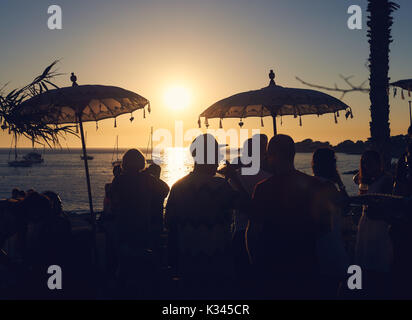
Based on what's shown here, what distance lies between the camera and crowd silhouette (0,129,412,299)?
341 cm

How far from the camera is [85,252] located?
655 centimetres

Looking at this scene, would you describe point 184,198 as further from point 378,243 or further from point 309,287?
point 378,243

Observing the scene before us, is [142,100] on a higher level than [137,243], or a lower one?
higher

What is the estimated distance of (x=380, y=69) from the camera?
1149 centimetres

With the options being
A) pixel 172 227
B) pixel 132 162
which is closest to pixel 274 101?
pixel 132 162

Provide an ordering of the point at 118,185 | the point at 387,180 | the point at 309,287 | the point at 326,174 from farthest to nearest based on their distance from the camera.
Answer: the point at 118,185, the point at 387,180, the point at 326,174, the point at 309,287

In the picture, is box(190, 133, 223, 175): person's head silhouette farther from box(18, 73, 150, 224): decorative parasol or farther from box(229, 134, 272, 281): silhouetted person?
box(18, 73, 150, 224): decorative parasol

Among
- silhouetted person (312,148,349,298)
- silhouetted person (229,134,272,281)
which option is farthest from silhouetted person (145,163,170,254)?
silhouetted person (312,148,349,298)

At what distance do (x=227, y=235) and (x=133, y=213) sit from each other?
171cm

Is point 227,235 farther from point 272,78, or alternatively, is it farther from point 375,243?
point 272,78

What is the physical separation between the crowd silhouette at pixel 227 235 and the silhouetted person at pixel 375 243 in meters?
0.01

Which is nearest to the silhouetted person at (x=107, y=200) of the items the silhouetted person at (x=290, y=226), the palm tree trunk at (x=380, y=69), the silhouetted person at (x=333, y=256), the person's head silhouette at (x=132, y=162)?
the person's head silhouette at (x=132, y=162)
